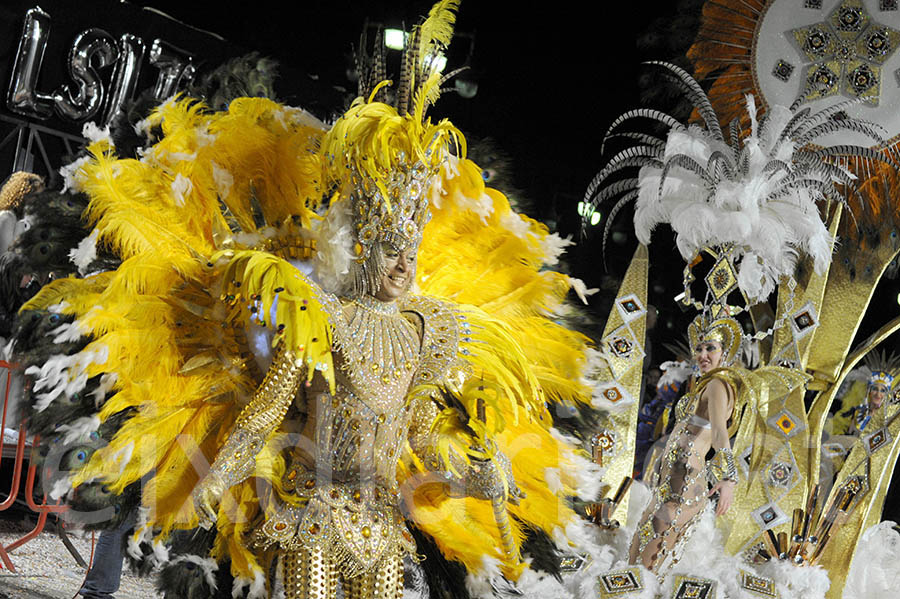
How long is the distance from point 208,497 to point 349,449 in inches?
15.6

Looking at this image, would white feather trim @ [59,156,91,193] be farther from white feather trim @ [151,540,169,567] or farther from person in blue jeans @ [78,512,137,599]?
person in blue jeans @ [78,512,137,599]

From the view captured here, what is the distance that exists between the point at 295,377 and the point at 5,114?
108 inches

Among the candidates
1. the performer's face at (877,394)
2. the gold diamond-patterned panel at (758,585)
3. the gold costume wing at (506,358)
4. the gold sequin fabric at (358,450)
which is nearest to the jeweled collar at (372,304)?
the gold sequin fabric at (358,450)

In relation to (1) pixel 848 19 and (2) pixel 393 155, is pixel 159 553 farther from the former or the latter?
(1) pixel 848 19

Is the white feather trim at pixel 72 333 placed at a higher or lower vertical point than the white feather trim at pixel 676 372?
higher

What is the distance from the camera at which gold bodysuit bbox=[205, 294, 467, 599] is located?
2.37m

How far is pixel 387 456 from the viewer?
99.1 inches

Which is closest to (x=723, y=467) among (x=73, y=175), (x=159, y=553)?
(x=159, y=553)

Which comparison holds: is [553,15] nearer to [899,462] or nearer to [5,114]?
[5,114]

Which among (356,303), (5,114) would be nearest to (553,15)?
(5,114)

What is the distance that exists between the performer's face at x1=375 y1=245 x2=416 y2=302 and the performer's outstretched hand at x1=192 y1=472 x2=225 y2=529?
65 centimetres

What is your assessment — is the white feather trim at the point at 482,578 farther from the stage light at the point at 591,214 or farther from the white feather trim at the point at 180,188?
the stage light at the point at 591,214

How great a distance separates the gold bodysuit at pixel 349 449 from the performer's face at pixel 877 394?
123 inches

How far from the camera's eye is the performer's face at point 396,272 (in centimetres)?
249
